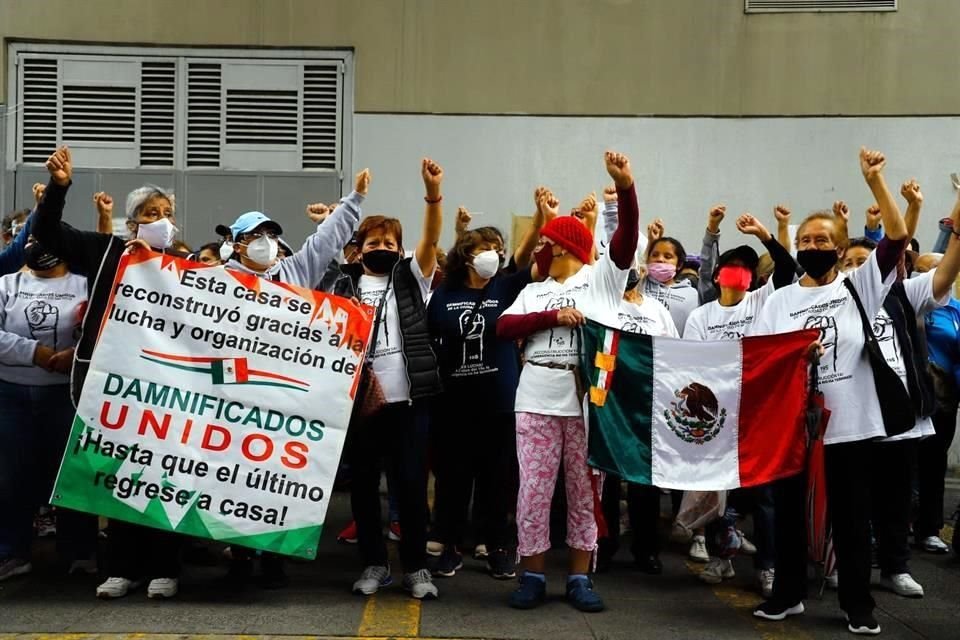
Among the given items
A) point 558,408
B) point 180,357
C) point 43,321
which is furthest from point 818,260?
point 43,321

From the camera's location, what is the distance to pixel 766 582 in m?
6.27

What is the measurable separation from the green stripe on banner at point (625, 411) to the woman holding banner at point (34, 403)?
2.86m

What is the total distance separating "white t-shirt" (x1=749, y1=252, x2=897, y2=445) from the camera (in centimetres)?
554

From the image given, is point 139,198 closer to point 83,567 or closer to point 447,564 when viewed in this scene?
point 83,567

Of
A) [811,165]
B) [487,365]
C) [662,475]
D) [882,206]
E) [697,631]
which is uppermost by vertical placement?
[811,165]

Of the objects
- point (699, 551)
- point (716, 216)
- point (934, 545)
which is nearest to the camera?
point (699, 551)

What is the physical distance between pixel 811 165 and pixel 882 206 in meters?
5.92

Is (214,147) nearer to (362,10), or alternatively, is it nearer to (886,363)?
(362,10)

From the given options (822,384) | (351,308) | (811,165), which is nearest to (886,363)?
(822,384)

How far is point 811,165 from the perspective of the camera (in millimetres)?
11039

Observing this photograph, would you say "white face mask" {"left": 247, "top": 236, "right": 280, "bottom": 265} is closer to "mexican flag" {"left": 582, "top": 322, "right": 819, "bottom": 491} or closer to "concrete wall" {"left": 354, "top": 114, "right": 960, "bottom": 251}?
"mexican flag" {"left": 582, "top": 322, "right": 819, "bottom": 491}

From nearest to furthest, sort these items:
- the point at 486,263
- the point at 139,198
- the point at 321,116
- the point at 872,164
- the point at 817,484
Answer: the point at 872,164, the point at 817,484, the point at 139,198, the point at 486,263, the point at 321,116

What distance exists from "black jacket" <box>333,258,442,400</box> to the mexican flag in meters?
0.82

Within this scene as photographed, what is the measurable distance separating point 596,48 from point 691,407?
5796mm
